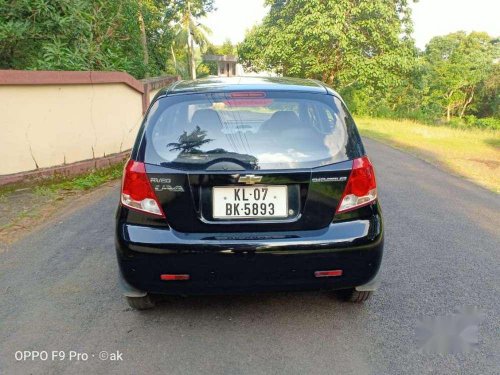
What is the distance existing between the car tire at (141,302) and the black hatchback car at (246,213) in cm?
30

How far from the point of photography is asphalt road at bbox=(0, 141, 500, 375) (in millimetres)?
2488

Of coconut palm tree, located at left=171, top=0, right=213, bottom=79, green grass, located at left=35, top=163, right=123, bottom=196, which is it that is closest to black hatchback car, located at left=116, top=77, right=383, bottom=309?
green grass, located at left=35, top=163, right=123, bottom=196

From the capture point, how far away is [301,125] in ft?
9.25

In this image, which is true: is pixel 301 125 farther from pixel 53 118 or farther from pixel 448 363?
pixel 53 118

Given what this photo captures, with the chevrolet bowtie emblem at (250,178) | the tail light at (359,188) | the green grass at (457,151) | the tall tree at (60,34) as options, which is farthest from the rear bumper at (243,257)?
the tall tree at (60,34)

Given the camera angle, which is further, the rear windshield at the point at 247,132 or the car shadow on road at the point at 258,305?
the car shadow on road at the point at 258,305

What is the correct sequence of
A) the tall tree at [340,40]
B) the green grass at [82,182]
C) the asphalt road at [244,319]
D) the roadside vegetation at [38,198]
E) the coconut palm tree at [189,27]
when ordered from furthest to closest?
the coconut palm tree at [189,27]
the tall tree at [340,40]
the green grass at [82,182]
the roadside vegetation at [38,198]
the asphalt road at [244,319]

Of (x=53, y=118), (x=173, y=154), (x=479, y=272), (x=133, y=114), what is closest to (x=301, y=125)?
(x=173, y=154)

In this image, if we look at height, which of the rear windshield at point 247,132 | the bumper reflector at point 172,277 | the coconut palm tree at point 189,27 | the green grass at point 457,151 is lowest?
the green grass at point 457,151

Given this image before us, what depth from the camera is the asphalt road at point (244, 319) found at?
2.49 m

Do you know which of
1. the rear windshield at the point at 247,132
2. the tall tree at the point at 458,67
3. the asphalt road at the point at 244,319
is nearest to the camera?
the asphalt road at the point at 244,319

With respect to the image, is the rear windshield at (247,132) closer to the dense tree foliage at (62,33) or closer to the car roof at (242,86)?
the car roof at (242,86)

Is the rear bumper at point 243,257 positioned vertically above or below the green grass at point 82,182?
above

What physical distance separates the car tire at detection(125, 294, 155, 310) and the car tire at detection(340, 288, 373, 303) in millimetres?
1360
